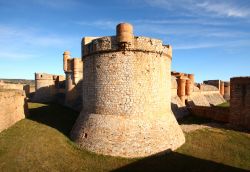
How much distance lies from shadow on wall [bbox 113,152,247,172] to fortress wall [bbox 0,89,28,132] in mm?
9915

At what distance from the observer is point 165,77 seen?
16234mm

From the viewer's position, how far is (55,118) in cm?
2036

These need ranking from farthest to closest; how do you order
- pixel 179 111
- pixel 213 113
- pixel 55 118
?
pixel 179 111 → pixel 213 113 → pixel 55 118

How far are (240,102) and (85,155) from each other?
17.7 m

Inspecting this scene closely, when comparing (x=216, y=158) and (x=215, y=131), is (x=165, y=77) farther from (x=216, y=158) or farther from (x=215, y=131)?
(x=215, y=131)

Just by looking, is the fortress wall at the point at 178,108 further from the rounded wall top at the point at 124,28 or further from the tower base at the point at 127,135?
the rounded wall top at the point at 124,28

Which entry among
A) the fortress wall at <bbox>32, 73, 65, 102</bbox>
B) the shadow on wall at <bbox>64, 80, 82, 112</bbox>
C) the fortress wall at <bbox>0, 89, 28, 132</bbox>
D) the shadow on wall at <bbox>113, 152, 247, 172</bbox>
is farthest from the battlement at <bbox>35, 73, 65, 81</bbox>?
the shadow on wall at <bbox>113, 152, 247, 172</bbox>

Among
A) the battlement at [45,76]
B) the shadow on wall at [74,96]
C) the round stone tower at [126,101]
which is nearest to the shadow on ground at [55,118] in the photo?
the round stone tower at [126,101]

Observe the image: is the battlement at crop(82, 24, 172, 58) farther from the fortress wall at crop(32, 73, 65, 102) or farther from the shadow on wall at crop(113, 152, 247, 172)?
the fortress wall at crop(32, 73, 65, 102)

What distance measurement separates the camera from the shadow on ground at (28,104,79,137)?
58.8ft

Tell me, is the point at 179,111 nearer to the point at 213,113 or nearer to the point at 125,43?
the point at 213,113

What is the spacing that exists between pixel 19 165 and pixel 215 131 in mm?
16624

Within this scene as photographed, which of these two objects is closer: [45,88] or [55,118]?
[55,118]

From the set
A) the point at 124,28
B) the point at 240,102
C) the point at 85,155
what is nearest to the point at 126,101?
the point at 85,155
